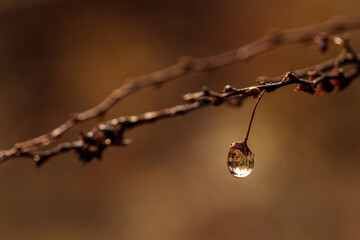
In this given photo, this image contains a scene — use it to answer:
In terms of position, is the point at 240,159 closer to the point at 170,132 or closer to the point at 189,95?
the point at 189,95

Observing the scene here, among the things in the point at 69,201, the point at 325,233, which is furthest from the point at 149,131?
the point at 325,233

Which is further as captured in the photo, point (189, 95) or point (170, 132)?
point (170, 132)

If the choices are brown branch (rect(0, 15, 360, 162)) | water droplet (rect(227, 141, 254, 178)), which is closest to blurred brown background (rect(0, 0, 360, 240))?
brown branch (rect(0, 15, 360, 162))

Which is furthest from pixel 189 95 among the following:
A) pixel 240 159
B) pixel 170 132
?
pixel 170 132

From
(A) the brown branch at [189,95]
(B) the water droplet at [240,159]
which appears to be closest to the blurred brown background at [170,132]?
(A) the brown branch at [189,95]

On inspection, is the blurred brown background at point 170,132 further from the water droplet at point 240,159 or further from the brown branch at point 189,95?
the water droplet at point 240,159

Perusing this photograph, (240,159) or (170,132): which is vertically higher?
(170,132)
